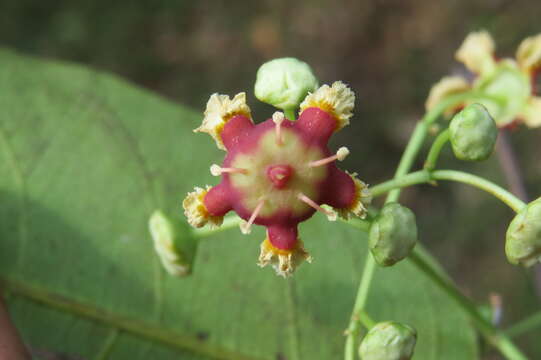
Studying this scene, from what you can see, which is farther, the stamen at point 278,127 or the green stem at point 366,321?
the green stem at point 366,321

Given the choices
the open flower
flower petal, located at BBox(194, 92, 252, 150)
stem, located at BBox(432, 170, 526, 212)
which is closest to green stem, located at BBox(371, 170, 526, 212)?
stem, located at BBox(432, 170, 526, 212)

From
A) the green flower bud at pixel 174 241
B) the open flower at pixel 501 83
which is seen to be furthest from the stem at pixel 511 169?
the green flower bud at pixel 174 241

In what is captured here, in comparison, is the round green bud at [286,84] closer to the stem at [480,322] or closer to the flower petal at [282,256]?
the flower petal at [282,256]

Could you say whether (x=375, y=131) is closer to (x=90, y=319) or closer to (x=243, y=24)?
(x=243, y=24)

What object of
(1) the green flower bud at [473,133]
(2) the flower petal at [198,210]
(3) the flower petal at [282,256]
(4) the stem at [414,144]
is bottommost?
(3) the flower petal at [282,256]

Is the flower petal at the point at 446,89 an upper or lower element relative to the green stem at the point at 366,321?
upper

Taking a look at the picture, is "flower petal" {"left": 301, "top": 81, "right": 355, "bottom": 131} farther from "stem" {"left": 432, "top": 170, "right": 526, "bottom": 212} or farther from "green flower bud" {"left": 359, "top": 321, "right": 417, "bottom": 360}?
"green flower bud" {"left": 359, "top": 321, "right": 417, "bottom": 360}

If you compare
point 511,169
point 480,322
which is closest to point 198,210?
point 480,322
